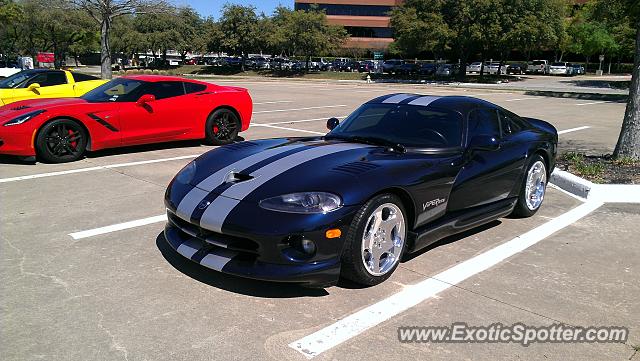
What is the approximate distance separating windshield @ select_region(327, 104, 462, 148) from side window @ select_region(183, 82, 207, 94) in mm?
5110

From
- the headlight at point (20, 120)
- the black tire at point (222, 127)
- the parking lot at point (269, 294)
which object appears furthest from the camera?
the black tire at point (222, 127)

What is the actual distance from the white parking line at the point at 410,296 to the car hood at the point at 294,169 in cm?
77

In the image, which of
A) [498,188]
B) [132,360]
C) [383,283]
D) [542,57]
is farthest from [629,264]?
[542,57]

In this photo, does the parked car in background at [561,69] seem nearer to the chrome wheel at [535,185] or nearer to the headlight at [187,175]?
the chrome wheel at [535,185]

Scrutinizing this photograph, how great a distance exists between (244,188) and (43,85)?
9166 millimetres

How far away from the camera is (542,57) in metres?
82.4

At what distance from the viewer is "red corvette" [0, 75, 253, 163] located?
780cm

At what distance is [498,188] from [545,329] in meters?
1.96

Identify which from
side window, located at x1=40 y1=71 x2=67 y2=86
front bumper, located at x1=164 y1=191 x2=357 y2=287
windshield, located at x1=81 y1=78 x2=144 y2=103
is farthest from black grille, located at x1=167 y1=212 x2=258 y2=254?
side window, located at x1=40 y1=71 x2=67 y2=86

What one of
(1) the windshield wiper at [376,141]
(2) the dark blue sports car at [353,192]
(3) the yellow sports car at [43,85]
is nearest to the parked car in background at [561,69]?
(3) the yellow sports car at [43,85]

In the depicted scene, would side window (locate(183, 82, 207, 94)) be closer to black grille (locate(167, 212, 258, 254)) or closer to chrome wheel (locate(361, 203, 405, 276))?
black grille (locate(167, 212, 258, 254))

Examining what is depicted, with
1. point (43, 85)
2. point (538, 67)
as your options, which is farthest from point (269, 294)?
point (538, 67)

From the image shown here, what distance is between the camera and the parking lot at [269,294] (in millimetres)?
3113

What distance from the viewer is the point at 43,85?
11.1m
